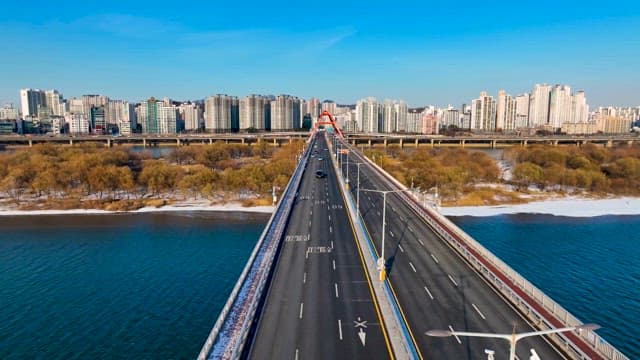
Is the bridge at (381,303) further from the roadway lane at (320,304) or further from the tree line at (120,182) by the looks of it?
the tree line at (120,182)

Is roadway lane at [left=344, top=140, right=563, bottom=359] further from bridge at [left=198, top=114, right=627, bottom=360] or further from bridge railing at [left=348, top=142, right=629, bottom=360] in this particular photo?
bridge railing at [left=348, top=142, right=629, bottom=360]

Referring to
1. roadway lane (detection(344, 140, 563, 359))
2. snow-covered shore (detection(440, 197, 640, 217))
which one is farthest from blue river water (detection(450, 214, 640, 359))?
roadway lane (detection(344, 140, 563, 359))

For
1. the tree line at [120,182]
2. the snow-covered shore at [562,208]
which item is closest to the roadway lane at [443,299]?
the snow-covered shore at [562,208]

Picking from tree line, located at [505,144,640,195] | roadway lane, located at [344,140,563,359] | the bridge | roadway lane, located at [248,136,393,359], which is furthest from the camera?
tree line, located at [505,144,640,195]

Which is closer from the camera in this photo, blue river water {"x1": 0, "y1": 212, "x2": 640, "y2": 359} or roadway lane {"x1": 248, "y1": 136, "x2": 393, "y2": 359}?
roadway lane {"x1": 248, "y1": 136, "x2": 393, "y2": 359}

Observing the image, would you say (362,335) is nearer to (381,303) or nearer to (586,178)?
(381,303)

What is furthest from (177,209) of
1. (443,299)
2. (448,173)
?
(443,299)
